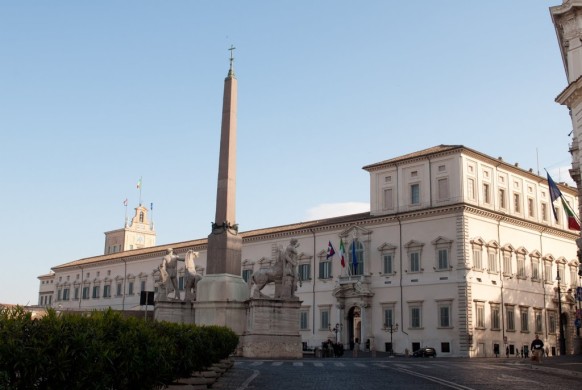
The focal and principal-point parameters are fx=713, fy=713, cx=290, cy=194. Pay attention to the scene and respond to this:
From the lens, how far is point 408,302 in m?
50.6

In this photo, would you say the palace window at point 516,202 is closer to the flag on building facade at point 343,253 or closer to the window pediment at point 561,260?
the window pediment at point 561,260

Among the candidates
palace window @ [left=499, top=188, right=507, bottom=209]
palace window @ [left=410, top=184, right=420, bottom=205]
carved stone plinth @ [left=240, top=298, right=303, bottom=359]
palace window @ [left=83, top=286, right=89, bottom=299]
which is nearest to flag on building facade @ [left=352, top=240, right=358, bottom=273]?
palace window @ [left=410, top=184, right=420, bottom=205]

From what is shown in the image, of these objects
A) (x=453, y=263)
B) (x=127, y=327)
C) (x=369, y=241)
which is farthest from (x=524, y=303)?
(x=127, y=327)

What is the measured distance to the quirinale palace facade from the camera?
1924 inches

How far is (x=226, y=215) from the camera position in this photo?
2809 centimetres

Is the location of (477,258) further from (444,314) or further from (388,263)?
(388,263)

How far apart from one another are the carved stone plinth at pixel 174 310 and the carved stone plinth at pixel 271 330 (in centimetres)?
300

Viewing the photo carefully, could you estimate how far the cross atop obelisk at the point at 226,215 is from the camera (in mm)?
27734

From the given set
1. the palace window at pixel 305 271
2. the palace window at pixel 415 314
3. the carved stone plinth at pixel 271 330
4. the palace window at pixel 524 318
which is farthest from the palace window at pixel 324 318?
the carved stone plinth at pixel 271 330

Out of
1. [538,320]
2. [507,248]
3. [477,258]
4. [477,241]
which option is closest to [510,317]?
[538,320]

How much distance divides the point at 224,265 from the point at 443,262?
2557cm

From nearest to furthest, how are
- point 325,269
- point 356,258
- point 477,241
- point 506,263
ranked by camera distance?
point 477,241, point 506,263, point 356,258, point 325,269

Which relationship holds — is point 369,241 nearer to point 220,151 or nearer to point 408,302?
point 408,302

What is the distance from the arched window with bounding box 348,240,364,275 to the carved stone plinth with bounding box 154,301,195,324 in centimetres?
2612
